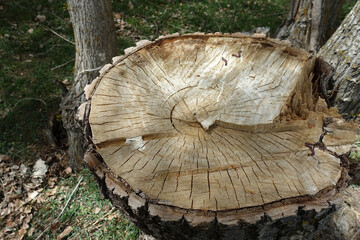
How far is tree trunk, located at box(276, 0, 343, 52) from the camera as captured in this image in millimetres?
3738

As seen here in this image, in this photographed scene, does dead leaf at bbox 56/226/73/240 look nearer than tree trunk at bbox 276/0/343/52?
Yes

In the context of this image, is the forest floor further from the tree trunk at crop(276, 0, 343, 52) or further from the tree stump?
the tree stump

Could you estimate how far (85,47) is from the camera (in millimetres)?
3051

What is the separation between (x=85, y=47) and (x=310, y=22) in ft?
9.35

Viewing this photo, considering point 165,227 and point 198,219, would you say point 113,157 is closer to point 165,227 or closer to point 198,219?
point 165,227

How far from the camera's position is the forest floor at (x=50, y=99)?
2.93 m

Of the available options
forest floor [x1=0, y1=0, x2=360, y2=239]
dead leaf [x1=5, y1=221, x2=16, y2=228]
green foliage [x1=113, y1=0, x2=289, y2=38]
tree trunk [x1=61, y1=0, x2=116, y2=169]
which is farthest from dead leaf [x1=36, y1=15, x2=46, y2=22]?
dead leaf [x1=5, y1=221, x2=16, y2=228]

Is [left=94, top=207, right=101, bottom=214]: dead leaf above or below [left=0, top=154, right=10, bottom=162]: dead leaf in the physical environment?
below

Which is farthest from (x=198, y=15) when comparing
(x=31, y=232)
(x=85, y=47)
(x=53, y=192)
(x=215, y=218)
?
(x=215, y=218)

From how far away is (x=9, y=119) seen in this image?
3729mm

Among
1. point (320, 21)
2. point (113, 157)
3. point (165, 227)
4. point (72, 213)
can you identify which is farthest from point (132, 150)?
point (320, 21)

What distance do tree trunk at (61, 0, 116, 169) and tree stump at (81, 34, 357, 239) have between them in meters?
0.95

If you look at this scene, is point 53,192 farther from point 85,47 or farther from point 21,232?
point 85,47

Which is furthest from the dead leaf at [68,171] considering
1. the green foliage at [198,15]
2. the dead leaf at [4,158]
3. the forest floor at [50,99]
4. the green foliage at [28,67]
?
the green foliage at [198,15]
